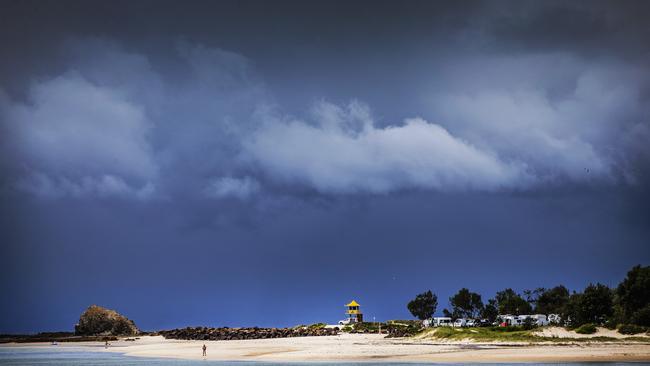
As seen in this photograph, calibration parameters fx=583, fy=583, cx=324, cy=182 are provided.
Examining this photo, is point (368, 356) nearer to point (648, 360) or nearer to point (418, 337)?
point (648, 360)

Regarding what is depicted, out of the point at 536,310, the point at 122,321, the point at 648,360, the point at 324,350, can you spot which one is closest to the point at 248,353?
the point at 324,350

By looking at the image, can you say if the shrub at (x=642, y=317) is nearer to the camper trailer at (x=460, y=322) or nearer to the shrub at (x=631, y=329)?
the shrub at (x=631, y=329)

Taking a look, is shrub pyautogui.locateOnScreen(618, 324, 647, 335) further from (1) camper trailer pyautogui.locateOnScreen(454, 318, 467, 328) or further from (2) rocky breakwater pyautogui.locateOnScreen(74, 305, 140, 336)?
(2) rocky breakwater pyautogui.locateOnScreen(74, 305, 140, 336)

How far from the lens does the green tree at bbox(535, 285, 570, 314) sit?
4446 inches

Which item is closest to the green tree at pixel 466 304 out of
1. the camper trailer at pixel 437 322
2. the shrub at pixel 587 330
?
the camper trailer at pixel 437 322

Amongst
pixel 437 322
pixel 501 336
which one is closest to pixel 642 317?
pixel 501 336

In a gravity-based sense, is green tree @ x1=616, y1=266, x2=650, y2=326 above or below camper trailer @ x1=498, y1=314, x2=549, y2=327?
above

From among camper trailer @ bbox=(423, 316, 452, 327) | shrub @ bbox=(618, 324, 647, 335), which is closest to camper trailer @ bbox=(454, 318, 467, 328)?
camper trailer @ bbox=(423, 316, 452, 327)

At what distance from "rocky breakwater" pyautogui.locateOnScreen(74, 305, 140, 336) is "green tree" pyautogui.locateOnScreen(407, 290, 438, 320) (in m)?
69.5

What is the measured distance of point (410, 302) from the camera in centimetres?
12888

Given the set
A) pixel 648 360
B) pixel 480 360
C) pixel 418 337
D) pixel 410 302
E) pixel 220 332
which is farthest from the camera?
pixel 410 302

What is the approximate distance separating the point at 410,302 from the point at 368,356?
3034 inches

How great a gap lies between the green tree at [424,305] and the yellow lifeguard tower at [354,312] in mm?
12657

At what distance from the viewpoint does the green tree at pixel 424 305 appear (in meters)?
127
